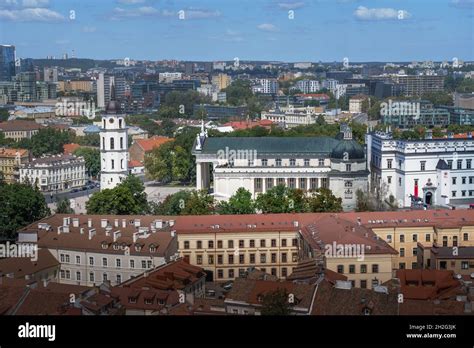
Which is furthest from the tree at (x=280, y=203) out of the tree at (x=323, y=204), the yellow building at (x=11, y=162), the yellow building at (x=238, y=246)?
the yellow building at (x=11, y=162)

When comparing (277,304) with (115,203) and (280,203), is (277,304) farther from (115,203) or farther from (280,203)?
(115,203)

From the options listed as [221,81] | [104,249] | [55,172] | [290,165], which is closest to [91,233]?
[104,249]

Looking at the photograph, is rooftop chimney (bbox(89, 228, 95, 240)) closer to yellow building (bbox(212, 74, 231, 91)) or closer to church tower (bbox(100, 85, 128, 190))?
church tower (bbox(100, 85, 128, 190))

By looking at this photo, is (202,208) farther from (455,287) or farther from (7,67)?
(7,67)

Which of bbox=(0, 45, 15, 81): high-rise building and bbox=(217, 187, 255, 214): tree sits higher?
bbox=(0, 45, 15, 81): high-rise building

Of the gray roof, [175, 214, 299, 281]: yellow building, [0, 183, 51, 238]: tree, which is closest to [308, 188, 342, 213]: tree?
[175, 214, 299, 281]: yellow building

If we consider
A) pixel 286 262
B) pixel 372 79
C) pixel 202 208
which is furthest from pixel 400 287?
pixel 372 79
